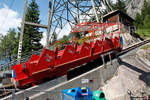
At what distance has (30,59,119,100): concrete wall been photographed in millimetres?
4949

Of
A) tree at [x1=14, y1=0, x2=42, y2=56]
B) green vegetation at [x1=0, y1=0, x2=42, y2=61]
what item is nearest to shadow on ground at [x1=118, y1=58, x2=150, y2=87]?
green vegetation at [x1=0, y1=0, x2=42, y2=61]

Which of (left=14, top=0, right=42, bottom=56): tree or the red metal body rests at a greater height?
(left=14, top=0, right=42, bottom=56): tree

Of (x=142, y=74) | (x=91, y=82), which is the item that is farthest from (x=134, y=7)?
(x=91, y=82)

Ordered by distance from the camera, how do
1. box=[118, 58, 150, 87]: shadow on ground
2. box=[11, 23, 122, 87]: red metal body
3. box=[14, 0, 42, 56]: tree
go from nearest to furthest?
box=[11, 23, 122, 87]: red metal body, box=[118, 58, 150, 87]: shadow on ground, box=[14, 0, 42, 56]: tree

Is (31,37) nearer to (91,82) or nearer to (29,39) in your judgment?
(29,39)

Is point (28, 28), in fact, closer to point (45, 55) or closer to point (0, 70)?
point (0, 70)

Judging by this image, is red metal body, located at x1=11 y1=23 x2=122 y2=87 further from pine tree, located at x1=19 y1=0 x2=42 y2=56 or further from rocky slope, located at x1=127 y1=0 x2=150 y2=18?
rocky slope, located at x1=127 y1=0 x2=150 y2=18

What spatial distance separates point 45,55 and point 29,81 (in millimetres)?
1434

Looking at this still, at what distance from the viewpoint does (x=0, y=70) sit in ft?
28.8

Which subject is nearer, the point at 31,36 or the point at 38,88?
the point at 38,88

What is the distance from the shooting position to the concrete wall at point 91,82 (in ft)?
16.2

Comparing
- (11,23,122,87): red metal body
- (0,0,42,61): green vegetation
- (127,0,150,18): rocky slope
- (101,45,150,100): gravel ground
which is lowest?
(101,45,150,100): gravel ground

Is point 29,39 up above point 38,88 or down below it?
above

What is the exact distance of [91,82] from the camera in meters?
6.73
